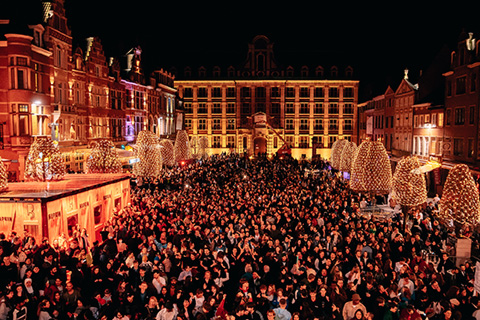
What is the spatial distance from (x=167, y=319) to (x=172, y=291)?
2.93 feet

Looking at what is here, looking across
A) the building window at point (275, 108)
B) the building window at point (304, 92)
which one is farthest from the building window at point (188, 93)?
the building window at point (304, 92)

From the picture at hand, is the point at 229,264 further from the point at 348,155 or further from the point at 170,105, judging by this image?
the point at 170,105

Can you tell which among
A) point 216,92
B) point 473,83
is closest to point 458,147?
point 473,83

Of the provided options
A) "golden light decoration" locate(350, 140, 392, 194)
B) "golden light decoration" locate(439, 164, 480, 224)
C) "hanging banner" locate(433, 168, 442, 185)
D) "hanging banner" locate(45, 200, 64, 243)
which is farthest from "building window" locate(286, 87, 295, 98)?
"hanging banner" locate(45, 200, 64, 243)

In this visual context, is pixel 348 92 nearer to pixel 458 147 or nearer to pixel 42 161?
pixel 458 147

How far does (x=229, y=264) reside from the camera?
486 inches

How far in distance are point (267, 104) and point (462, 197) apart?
53.3 meters

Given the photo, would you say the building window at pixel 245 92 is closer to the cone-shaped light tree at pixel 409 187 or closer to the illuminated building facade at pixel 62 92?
the illuminated building facade at pixel 62 92

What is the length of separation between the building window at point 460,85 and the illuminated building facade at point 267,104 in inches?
1327

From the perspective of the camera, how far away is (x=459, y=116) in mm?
32969

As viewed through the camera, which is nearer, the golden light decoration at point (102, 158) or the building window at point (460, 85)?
the golden light decoration at point (102, 158)

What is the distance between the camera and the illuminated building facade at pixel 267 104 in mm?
66812

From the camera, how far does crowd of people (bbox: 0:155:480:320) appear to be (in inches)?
379

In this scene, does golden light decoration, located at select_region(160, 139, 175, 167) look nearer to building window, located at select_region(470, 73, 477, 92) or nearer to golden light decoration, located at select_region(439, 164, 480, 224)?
golden light decoration, located at select_region(439, 164, 480, 224)
